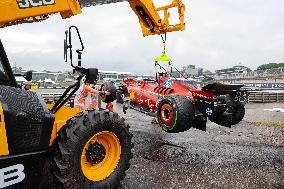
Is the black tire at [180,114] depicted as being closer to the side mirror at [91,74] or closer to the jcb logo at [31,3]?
the side mirror at [91,74]

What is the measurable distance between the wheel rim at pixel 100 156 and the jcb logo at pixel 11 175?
71cm

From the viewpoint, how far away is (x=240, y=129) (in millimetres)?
10055

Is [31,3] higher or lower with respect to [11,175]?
higher

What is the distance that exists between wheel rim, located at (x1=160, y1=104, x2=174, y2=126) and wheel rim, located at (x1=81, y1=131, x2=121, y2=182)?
3.09 m

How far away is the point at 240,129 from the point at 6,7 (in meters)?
8.34

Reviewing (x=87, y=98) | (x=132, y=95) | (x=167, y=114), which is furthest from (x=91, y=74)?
(x=87, y=98)

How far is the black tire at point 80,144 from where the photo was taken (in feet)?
10.7

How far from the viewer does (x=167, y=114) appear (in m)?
7.07

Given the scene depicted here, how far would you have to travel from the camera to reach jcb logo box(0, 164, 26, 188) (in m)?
2.78

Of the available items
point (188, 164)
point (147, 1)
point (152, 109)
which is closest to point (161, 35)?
point (147, 1)

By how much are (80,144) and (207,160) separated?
131 inches

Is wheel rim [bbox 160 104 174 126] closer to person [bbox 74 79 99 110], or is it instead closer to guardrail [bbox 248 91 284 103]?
person [bbox 74 79 99 110]

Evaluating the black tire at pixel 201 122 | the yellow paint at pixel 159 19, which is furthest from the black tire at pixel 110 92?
the black tire at pixel 201 122

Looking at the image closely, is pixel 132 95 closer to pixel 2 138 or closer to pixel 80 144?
pixel 80 144
